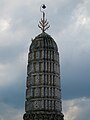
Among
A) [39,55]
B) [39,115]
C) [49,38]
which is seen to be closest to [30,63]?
[39,55]

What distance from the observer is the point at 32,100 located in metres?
52.8

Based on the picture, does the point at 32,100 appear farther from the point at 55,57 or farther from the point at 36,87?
the point at 55,57

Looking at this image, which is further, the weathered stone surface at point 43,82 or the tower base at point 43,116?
the weathered stone surface at point 43,82

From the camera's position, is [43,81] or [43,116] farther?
[43,81]

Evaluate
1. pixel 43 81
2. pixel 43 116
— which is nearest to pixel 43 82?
pixel 43 81

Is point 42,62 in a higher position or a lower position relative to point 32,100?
higher

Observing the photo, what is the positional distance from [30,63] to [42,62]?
2.45 m

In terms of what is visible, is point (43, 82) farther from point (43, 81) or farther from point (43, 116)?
point (43, 116)

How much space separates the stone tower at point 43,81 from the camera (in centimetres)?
5209

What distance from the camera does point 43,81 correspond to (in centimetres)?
5341

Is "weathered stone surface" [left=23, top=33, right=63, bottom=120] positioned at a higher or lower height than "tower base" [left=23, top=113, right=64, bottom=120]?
higher

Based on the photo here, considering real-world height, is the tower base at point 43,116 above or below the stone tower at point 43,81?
below

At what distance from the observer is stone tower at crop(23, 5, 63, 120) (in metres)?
52.1

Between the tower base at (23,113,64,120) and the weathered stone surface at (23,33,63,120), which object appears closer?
the tower base at (23,113,64,120)
